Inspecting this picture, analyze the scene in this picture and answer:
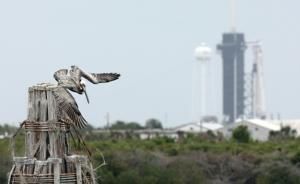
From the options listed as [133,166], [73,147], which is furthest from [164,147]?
[73,147]

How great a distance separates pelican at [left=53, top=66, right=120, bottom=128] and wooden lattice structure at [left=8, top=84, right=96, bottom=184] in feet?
0.16

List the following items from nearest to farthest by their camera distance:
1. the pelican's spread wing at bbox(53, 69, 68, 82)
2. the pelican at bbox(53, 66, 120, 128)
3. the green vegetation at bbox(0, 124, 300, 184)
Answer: the pelican at bbox(53, 66, 120, 128) → the pelican's spread wing at bbox(53, 69, 68, 82) → the green vegetation at bbox(0, 124, 300, 184)

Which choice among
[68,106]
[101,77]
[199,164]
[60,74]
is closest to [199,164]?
[199,164]

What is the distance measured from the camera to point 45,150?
849 centimetres

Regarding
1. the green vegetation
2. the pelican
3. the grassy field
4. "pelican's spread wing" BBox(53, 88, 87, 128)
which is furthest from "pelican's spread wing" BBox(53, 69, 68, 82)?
the grassy field

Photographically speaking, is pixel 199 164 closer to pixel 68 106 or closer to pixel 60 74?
pixel 60 74

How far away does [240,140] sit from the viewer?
321 feet

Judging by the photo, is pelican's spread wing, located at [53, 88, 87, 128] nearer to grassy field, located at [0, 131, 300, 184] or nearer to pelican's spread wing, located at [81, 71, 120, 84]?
pelican's spread wing, located at [81, 71, 120, 84]

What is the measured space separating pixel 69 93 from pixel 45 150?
45 cm

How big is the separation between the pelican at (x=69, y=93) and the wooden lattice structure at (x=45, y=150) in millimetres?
48

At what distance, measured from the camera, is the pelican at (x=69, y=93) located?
8633 millimetres

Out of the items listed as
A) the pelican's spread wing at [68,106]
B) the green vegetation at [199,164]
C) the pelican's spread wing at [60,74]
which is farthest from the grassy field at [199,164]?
the pelican's spread wing at [68,106]

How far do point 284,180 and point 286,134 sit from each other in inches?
2577

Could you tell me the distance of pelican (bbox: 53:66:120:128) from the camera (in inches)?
340
